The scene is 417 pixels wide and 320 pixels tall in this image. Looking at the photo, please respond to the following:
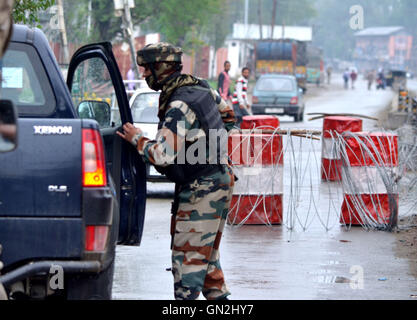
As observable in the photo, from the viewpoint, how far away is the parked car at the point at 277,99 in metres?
30.7

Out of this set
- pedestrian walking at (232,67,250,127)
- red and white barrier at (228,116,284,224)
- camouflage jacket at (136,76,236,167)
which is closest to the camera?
camouflage jacket at (136,76,236,167)

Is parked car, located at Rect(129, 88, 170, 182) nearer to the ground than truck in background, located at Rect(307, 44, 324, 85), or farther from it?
farther from it

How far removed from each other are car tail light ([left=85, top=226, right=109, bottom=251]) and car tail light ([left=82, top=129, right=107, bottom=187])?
0.79 feet

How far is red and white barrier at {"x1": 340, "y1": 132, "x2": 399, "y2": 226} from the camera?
34.0 ft

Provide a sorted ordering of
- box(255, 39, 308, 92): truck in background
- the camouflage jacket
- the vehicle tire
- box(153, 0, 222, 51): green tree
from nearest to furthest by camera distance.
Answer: the vehicle tire → the camouflage jacket → box(153, 0, 222, 51): green tree → box(255, 39, 308, 92): truck in background

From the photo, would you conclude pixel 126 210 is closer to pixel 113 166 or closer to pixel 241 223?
pixel 113 166

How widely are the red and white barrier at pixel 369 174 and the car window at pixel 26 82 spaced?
214 inches

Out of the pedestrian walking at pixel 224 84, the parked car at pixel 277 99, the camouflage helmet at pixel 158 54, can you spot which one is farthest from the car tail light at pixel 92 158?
the parked car at pixel 277 99

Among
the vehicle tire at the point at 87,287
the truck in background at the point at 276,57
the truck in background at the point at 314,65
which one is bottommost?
the truck in background at the point at 314,65

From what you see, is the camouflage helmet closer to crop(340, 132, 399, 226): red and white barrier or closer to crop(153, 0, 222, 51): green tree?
crop(340, 132, 399, 226): red and white barrier

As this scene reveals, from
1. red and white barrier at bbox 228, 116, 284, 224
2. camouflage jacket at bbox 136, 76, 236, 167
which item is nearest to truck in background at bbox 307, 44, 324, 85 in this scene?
red and white barrier at bbox 228, 116, 284, 224

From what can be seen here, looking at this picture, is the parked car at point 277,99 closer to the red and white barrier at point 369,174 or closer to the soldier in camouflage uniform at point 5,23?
the red and white barrier at point 369,174

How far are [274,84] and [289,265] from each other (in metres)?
23.4
